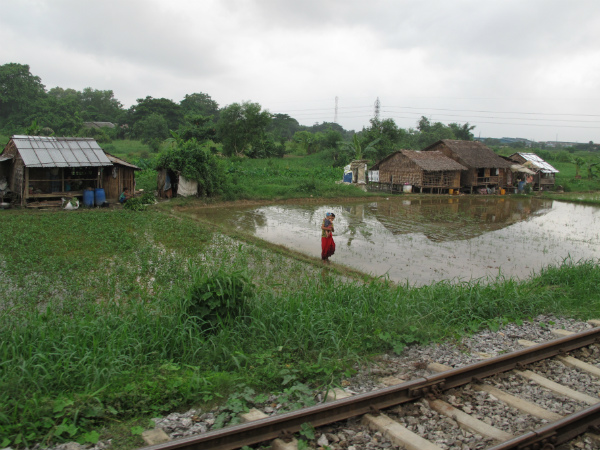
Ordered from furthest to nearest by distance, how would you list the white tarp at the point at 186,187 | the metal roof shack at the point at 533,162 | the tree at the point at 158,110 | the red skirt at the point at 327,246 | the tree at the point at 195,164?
the tree at the point at 158,110
the metal roof shack at the point at 533,162
the white tarp at the point at 186,187
the tree at the point at 195,164
the red skirt at the point at 327,246

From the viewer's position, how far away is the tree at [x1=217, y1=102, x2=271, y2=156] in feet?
123

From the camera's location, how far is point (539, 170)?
108ft

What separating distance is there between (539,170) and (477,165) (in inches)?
256

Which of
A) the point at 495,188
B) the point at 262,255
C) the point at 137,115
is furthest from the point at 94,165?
the point at 137,115

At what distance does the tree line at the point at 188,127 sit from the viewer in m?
38.0

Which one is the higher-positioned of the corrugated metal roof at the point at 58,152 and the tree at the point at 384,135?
the tree at the point at 384,135

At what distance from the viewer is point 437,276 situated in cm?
1022

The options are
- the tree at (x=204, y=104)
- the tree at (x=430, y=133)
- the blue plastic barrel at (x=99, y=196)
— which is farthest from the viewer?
the tree at (x=204, y=104)

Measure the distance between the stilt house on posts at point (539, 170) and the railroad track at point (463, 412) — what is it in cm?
3223

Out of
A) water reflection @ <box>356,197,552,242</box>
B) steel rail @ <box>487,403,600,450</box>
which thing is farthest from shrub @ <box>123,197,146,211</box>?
steel rail @ <box>487,403,600,450</box>

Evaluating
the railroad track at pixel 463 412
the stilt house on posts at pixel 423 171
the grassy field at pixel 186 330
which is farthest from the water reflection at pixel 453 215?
the railroad track at pixel 463 412

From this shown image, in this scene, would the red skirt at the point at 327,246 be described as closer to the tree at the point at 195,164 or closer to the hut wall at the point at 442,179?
the tree at the point at 195,164

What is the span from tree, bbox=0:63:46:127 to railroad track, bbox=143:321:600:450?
163 feet

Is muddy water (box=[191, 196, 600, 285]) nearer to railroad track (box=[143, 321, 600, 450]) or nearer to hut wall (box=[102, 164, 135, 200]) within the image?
railroad track (box=[143, 321, 600, 450])
